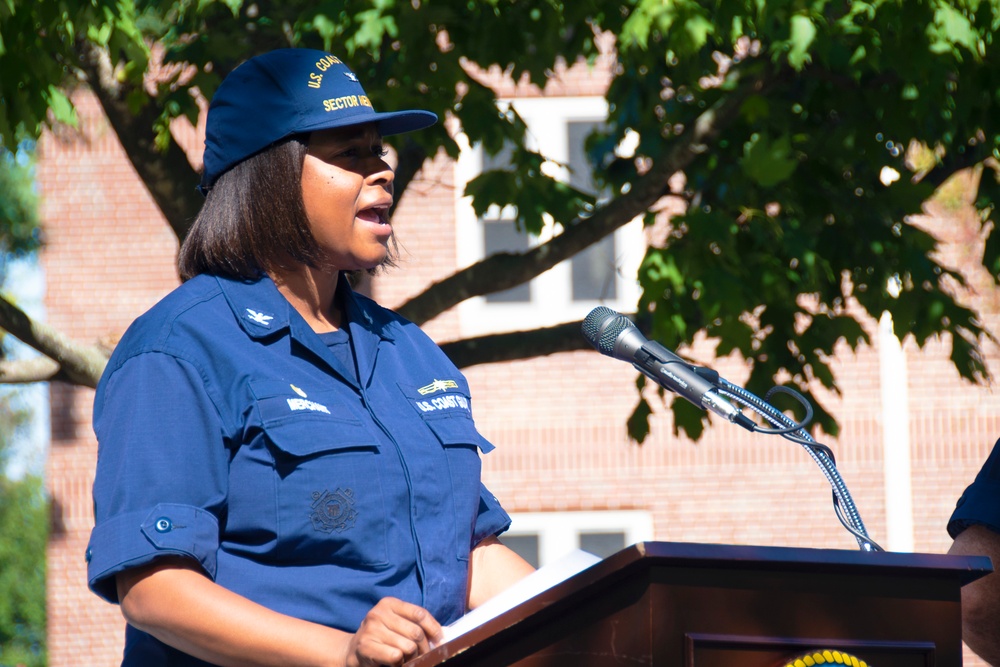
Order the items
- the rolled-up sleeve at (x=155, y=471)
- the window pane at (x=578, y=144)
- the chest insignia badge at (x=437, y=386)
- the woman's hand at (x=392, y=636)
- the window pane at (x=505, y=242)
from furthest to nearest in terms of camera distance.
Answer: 1. the window pane at (x=578, y=144)
2. the window pane at (x=505, y=242)
3. the chest insignia badge at (x=437, y=386)
4. the rolled-up sleeve at (x=155, y=471)
5. the woman's hand at (x=392, y=636)

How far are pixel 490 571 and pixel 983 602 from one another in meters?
1.00

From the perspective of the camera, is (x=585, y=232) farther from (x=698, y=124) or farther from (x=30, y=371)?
(x=30, y=371)

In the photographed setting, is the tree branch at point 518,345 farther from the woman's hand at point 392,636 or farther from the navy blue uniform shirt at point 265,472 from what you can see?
the woman's hand at point 392,636

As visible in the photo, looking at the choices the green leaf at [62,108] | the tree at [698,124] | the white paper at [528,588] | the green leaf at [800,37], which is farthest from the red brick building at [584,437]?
the white paper at [528,588]

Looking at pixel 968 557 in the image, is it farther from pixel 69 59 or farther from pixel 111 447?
pixel 69 59

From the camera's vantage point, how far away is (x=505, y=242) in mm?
11281

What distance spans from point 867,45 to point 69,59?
A: 2.96 m

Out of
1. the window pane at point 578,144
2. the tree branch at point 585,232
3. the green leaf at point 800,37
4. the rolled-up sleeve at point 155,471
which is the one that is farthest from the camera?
the window pane at point 578,144

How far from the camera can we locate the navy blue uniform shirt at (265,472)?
1896mm

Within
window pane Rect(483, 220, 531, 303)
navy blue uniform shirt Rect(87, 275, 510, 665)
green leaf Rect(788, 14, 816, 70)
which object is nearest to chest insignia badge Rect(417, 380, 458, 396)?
navy blue uniform shirt Rect(87, 275, 510, 665)

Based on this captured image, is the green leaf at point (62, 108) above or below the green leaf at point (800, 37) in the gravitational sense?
below

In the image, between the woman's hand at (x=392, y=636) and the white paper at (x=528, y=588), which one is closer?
the woman's hand at (x=392, y=636)

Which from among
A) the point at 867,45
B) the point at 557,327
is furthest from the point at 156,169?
the point at 867,45

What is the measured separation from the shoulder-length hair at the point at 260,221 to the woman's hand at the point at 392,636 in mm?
742
